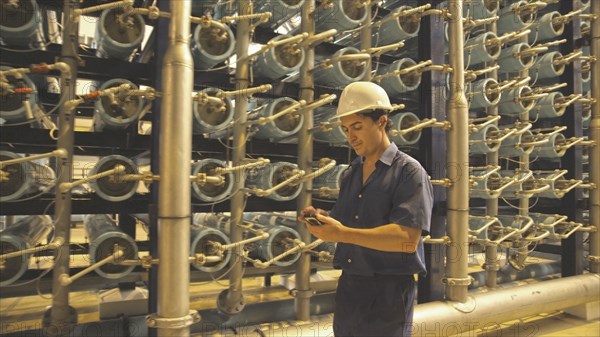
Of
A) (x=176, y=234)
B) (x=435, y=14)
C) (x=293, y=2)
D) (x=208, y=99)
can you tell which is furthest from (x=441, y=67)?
(x=176, y=234)

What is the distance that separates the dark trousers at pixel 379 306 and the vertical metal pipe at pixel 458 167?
3.56 feet

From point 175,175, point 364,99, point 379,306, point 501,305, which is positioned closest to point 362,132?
point 364,99

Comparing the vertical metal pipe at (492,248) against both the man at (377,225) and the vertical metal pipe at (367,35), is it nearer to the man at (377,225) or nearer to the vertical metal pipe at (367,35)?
the vertical metal pipe at (367,35)

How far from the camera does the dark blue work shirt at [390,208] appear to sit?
1.00 m

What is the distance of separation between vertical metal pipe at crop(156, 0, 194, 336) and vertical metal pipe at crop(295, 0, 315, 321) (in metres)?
0.64

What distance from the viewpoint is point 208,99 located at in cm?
164

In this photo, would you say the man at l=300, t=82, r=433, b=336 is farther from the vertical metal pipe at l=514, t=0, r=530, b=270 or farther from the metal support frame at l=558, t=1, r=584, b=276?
the metal support frame at l=558, t=1, r=584, b=276

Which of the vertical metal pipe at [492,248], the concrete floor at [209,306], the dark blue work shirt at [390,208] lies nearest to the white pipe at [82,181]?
the dark blue work shirt at [390,208]

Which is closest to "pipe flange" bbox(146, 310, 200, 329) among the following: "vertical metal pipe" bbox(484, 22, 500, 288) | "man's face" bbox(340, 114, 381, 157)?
"man's face" bbox(340, 114, 381, 157)

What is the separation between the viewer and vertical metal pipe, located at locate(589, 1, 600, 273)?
8.90 feet

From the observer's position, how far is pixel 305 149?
1.96m

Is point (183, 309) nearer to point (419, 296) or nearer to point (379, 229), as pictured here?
point (379, 229)

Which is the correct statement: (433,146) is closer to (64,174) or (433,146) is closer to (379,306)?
(379,306)

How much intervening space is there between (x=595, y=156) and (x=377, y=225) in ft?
7.94
